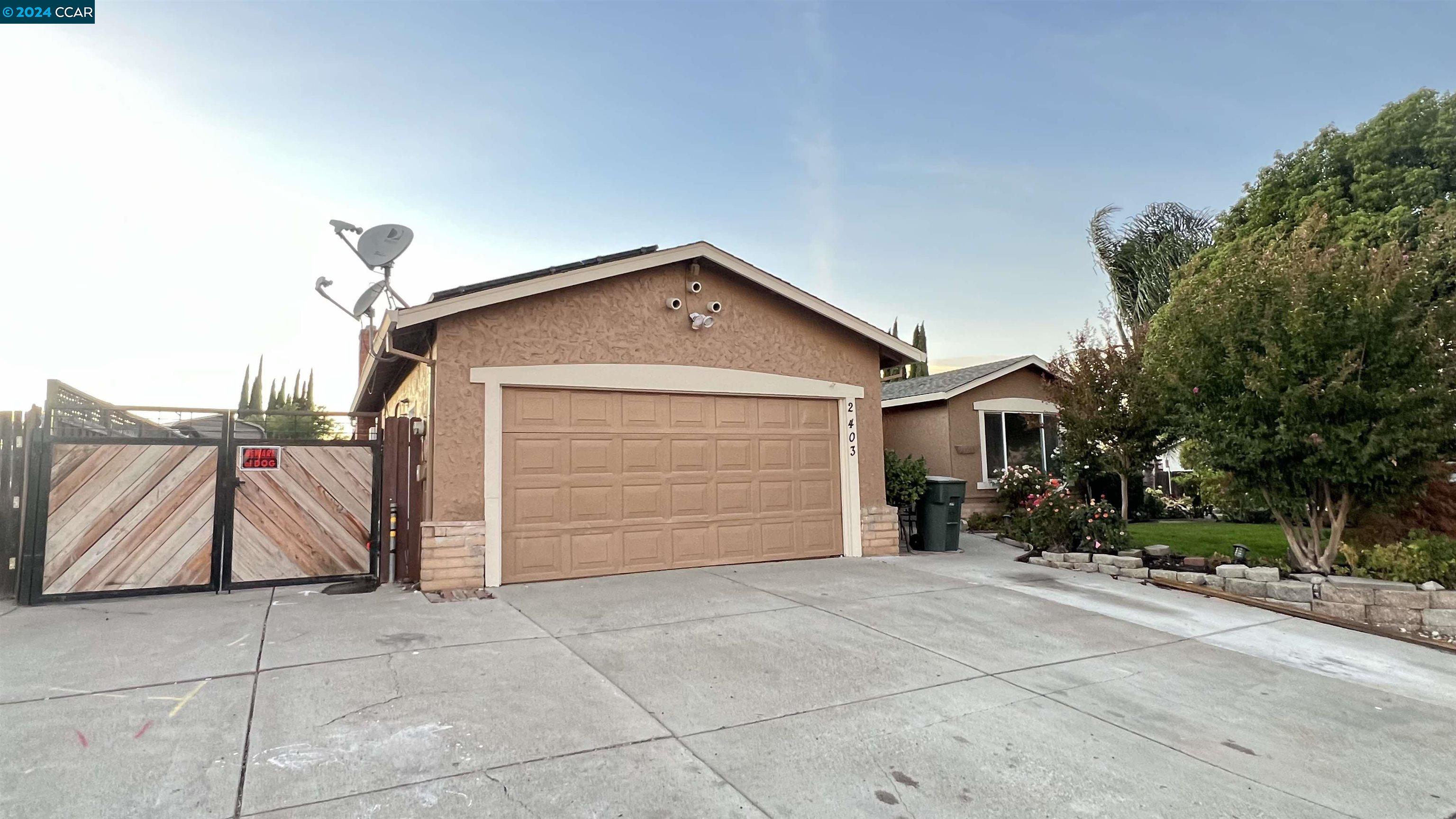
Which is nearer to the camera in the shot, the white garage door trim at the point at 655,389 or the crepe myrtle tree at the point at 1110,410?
the white garage door trim at the point at 655,389

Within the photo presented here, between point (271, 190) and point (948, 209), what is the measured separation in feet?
41.9

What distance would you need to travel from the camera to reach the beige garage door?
816 centimetres

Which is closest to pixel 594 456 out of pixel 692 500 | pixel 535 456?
pixel 535 456

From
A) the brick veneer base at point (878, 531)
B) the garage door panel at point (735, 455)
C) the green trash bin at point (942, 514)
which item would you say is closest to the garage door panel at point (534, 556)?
the garage door panel at point (735, 455)

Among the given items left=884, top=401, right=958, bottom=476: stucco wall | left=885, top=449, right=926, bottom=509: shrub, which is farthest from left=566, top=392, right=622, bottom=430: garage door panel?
left=884, top=401, right=958, bottom=476: stucco wall

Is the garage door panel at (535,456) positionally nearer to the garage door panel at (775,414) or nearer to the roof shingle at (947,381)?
the garage door panel at (775,414)

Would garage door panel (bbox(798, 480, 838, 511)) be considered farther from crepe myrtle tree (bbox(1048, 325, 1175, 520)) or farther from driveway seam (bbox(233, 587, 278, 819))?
driveway seam (bbox(233, 587, 278, 819))

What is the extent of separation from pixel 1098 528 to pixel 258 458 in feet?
34.2

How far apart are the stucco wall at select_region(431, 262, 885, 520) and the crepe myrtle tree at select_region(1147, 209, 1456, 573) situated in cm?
421

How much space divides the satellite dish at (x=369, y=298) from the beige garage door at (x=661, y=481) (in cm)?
177

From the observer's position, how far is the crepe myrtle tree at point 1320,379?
7.40 m

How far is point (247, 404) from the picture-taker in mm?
34781

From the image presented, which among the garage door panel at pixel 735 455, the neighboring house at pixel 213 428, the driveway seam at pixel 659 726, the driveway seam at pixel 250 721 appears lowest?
the driveway seam at pixel 659 726

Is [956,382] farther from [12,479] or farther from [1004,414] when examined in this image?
[12,479]
